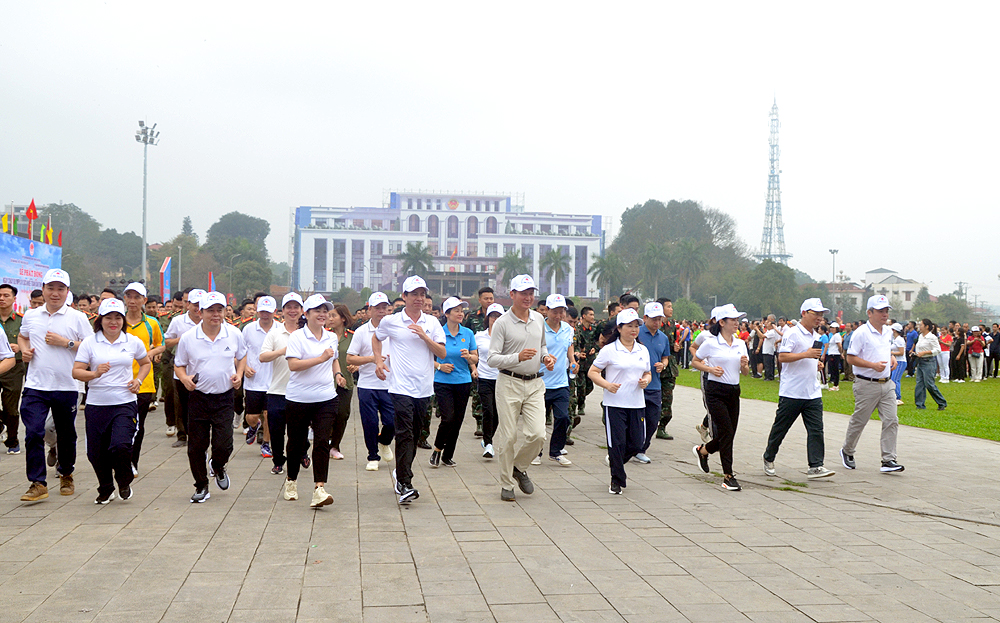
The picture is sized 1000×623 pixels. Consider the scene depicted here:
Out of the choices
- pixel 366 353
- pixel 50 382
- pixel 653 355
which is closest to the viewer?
pixel 50 382

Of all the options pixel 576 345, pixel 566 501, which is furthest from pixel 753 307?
pixel 566 501

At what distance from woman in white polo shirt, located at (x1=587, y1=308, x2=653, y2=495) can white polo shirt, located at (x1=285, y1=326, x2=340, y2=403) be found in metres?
2.34

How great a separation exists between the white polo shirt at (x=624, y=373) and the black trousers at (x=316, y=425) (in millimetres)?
2465

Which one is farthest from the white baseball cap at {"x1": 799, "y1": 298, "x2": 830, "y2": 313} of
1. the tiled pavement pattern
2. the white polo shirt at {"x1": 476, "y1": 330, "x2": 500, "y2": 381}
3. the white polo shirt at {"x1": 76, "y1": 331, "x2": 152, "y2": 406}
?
the white polo shirt at {"x1": 76, "y1": 331, "x2": 152, "y2": 406}

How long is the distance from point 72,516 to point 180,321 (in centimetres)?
449

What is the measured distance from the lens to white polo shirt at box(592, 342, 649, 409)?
759 cm

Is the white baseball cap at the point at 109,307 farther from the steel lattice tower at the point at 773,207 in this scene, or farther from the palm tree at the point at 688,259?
the steel lattice tower at the point at 773,207

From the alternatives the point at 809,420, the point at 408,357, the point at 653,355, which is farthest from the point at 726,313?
the point at 408,357

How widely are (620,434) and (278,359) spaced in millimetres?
3457

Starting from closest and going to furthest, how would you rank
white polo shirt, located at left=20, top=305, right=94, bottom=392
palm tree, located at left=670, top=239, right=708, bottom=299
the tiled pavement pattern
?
the tiled pavement pattern, white polo shirt, located at left=20, top=305, right=94, bottom=392, palm tree, located at left=670, top=239, right=708, bottom=299

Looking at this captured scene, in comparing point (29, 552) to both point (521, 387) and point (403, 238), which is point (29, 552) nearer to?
point (521, 387)

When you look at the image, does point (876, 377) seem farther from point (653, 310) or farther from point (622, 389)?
point (622, 389)

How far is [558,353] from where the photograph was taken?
30.8 feet

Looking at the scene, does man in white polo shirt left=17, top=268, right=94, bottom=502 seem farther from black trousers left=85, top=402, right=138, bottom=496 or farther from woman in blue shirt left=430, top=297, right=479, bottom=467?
woman in blue shirt left=430, top=297, right=479, bottom=467
